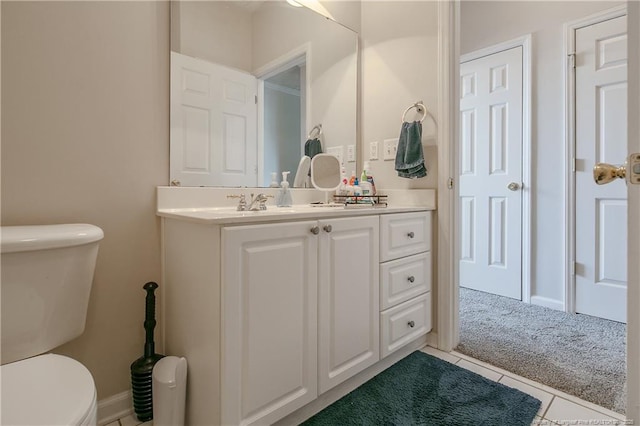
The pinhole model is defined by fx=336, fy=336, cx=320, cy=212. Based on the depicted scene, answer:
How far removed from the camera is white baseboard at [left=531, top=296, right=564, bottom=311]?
2.46 m

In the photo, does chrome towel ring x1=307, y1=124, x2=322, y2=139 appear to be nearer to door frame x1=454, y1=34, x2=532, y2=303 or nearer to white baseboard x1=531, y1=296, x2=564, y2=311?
door frame x1=454, y1=34, x2=532, y2=303

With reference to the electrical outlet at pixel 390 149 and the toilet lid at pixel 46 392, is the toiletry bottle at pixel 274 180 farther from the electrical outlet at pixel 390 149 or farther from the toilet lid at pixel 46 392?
the toilet lid at pixel 46 392

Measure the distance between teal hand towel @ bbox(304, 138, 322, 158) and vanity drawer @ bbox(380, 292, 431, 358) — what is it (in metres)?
0.98

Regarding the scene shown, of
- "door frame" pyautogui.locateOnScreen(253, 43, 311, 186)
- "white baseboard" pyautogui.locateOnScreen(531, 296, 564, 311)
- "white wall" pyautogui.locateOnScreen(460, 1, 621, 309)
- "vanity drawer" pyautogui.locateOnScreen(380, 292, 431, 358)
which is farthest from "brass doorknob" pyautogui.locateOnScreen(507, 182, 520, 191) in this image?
"door frame" pyautogui.locateOnScreen(253, 43, 311, 186)

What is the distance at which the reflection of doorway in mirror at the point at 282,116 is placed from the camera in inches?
69.2

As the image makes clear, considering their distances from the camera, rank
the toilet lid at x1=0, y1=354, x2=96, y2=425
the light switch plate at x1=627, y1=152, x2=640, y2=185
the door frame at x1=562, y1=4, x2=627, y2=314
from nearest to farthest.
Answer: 1. the light switch plate at x1=627, y1=152, x2=640, y2=185
2. the toilet lid at x1=0, y1=354, x2=96, y2=425
3. the door frame at x1=562, y1=4, x2=627, y2=314

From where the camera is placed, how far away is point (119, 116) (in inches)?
50.9

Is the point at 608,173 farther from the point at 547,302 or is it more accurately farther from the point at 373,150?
the point at 547,302

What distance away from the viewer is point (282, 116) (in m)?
1.84

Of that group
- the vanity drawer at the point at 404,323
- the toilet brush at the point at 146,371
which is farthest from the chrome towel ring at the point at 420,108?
the toilet brush at the point at 146,371

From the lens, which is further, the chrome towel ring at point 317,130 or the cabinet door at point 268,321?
the chrome towel ring at point 317,130

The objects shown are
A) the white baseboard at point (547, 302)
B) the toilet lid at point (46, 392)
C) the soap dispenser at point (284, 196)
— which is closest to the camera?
the toilet lid at point (46, 392)

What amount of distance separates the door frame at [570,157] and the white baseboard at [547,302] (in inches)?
2.0

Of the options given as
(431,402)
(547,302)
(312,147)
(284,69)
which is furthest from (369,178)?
(547,302)
